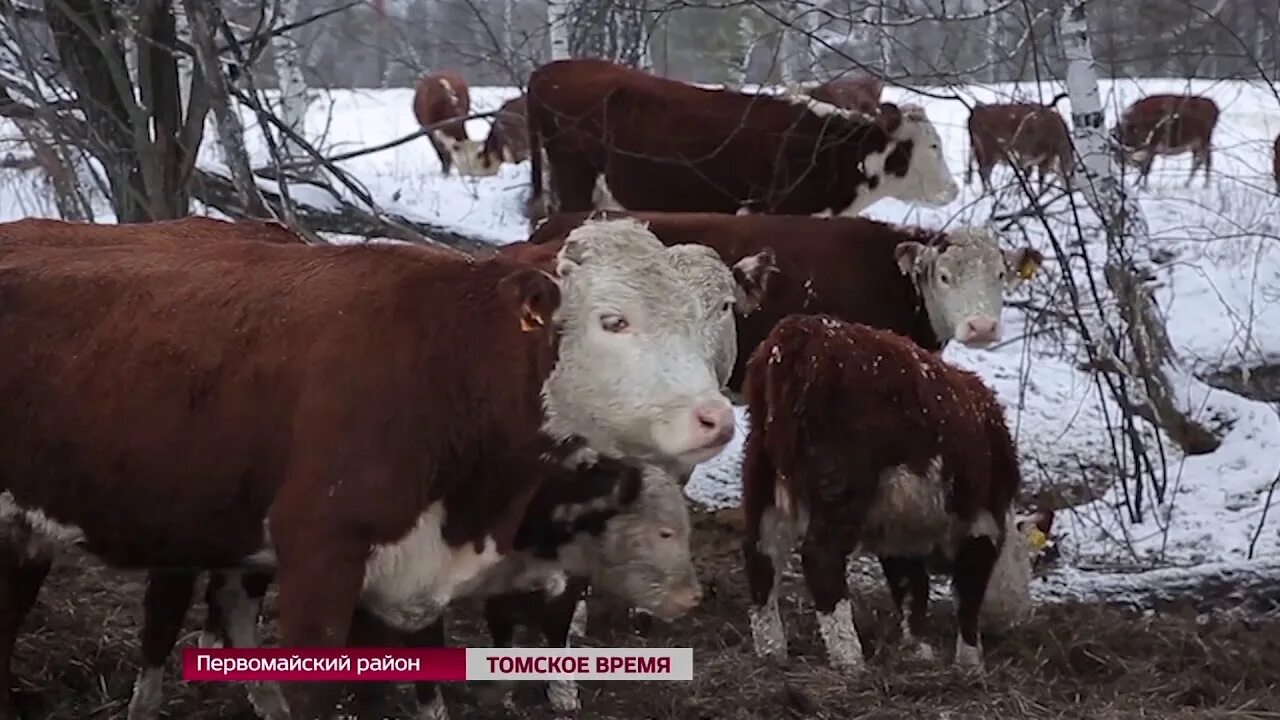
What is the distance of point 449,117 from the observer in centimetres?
2066

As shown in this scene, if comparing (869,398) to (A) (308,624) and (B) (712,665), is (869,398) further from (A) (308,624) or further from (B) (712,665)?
(A) (308,624)

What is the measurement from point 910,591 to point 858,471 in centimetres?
106

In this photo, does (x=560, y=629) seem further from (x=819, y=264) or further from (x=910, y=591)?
(x=819, y=264)

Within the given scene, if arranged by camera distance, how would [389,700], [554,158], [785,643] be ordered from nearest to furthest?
1. [389,700]
2. [785,643]
3. [554,158]

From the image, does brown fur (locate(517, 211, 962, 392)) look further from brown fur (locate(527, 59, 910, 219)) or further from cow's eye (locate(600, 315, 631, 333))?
cow's eye (locate(600, 315, 631, 333))

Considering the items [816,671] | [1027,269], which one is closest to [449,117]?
[1027,269]

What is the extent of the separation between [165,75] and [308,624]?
3.79 m

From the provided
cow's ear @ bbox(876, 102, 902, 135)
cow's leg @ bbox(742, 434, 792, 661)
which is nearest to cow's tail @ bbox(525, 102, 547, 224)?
cow's ear @ bbox(876, 102, 902, 135)

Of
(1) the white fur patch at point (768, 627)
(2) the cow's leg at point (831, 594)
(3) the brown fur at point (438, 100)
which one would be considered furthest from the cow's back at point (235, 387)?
(3) the brown fur at point (438, 100)

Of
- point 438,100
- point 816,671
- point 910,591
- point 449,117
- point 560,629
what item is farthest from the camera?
point 449,117

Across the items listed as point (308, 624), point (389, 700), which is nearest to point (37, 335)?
point (308, 624)

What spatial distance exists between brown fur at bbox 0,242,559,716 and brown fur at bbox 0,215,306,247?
40 centimetres

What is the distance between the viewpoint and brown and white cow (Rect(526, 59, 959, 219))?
982 cm

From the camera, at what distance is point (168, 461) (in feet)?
13.4
